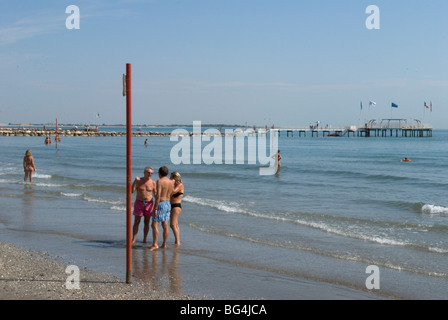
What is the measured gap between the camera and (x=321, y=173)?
34438mm

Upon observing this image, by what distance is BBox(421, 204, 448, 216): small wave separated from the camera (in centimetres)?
1750

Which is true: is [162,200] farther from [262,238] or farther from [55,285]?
[55,285]

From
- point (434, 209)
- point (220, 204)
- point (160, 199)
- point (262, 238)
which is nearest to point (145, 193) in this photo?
point (160, 199)

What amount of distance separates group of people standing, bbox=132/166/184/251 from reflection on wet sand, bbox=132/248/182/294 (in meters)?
0.44

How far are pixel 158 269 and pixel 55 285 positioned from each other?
2.01 meters

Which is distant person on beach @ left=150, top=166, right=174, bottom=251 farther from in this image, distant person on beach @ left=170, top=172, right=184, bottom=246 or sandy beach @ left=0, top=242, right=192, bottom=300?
sandy beach @ left=0, top=242, right=192, bottom=300

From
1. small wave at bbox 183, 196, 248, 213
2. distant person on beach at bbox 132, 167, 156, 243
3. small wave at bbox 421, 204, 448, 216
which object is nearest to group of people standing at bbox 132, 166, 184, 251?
distant person on beach at bbox 132, 167, 156, 243

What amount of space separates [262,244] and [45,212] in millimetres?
7237

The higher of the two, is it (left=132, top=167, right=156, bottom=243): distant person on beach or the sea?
(left=132, top=167, right=156, bottom=243): distant person on beach

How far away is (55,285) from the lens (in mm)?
7980

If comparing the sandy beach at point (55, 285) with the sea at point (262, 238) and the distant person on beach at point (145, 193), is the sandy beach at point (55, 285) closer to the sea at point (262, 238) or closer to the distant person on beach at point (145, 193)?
the sea at point (262, 238)

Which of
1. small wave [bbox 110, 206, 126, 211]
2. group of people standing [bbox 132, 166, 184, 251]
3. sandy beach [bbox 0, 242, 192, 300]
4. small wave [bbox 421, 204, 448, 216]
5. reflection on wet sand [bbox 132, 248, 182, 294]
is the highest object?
group of people standing [bbox 132, 166, 184, 251]

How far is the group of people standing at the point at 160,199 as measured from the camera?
11.0 m
